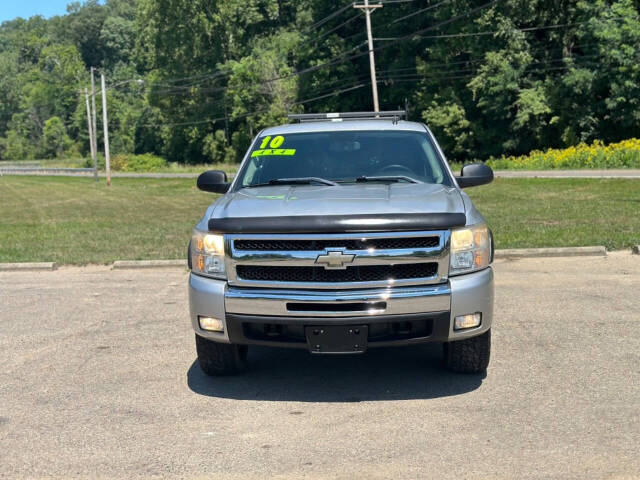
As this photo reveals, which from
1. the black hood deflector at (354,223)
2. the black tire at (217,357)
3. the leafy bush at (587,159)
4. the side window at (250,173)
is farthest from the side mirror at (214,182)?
the leafy bush at (587,159)

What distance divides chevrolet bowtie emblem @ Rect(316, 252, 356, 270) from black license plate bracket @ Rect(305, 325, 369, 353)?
38 cm

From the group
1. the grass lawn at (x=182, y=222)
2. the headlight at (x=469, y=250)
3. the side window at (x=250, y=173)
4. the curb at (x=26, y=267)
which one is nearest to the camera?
the headlight at (x=469, y=250)

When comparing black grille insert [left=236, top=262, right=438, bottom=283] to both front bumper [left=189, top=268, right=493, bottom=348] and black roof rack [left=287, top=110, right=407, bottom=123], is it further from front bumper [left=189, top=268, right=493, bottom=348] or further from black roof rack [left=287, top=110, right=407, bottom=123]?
black roof rack [left=287, top=110, right=407, bottom=123]

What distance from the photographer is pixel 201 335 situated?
20.1ft

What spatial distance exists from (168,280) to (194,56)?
8003 centimetres

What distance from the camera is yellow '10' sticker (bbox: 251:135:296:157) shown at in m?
7.59

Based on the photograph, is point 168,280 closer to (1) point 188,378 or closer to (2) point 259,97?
(1) point 188,378

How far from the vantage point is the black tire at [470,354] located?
20.6ft

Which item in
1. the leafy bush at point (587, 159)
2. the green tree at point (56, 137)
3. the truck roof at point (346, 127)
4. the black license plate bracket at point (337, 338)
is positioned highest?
the truck roof at point (346, 127)

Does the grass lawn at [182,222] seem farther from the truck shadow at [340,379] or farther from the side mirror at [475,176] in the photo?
the truck shadow at [340,379]

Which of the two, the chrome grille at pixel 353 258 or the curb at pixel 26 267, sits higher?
the chrome grille at pixel 353 258

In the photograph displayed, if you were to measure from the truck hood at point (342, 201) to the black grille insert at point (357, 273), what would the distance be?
13.5 inches

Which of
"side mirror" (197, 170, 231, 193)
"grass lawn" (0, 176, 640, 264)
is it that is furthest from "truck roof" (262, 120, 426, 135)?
"grass lawn" (0, 176, 640, 264)

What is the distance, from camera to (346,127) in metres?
7.86
